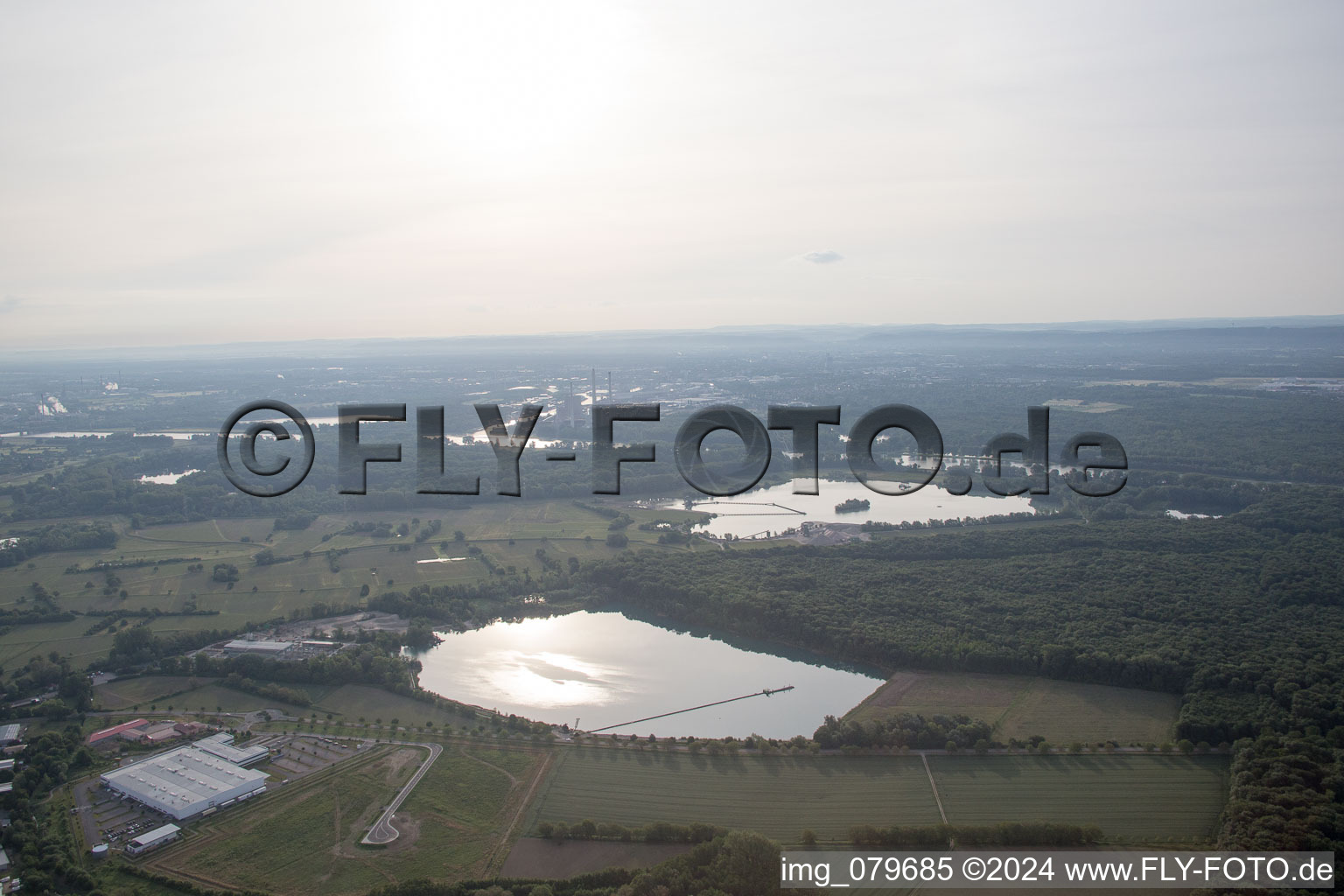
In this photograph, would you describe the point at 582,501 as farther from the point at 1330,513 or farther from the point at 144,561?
the point at 1330,513

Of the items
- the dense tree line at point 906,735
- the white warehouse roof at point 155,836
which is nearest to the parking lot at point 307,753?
the white warehouse roof at point 155,836

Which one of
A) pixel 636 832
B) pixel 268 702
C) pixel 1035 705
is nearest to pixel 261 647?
pixel 268 702

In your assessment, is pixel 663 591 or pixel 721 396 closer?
pixel 663 591

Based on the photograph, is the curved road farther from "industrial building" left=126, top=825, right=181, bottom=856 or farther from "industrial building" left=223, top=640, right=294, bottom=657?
"industrial building" left=223, top=640, right=294, bottom=657

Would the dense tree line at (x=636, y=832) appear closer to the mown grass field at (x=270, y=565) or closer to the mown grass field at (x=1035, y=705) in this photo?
the mown grass field at (x=1035, y=705)

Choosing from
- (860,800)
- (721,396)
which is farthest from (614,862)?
(721,396)
